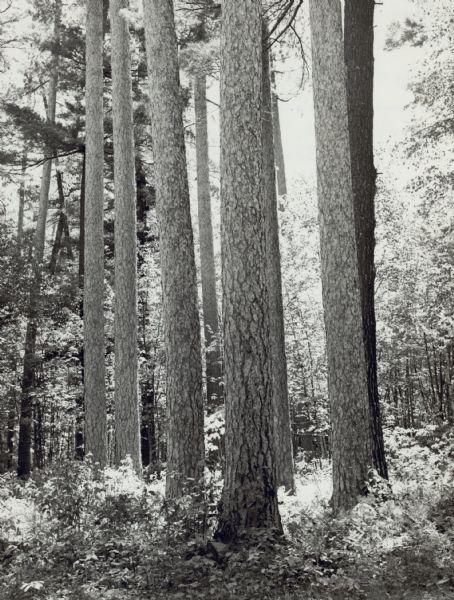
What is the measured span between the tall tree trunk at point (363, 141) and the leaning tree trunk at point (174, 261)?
228cm

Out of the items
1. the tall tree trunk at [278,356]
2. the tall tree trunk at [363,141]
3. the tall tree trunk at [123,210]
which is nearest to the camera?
the tall tree trunk at [363,141]

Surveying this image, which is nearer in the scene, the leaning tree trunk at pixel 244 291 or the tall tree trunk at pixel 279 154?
the leaning tree trunk at pixel 244 291

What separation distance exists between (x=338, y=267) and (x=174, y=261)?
6.96 feet

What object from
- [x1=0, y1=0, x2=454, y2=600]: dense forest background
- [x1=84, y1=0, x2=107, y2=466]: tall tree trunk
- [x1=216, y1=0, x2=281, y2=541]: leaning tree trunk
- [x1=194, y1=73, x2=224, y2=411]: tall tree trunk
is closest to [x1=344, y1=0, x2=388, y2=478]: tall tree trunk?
[x1=0, y1=0, x2=454, y2=600]: dense forest background

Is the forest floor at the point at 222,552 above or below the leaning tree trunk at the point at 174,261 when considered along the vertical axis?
below

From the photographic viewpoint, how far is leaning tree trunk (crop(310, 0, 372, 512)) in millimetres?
7008

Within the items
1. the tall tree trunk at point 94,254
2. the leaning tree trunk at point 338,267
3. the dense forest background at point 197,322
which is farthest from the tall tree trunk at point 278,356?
the tall tree trunk at point 94,254

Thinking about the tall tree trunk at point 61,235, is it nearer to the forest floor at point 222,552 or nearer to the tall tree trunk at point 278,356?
the tall tree trunk at point 278,356

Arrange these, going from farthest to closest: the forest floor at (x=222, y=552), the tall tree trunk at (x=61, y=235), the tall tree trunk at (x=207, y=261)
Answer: the tall tree trunk at (x=61, y=235), the tall tree trunk at (x=207, y=261), the forest floor at (x=222, y=552)

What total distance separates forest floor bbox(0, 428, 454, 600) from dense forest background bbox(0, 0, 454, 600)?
0.08 feet

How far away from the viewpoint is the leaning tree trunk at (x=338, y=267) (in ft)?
23.0

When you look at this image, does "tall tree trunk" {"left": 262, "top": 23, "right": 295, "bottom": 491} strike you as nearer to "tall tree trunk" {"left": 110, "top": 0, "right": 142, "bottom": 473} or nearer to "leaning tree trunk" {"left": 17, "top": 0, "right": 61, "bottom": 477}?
"tall tree trunk" {"left": 110, "top": 0, "right": 142, "bottom": 473}

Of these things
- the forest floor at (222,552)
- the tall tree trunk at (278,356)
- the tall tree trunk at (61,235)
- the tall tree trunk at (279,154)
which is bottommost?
the forest floor at (222,552)

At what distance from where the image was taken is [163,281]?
7.89 metres
